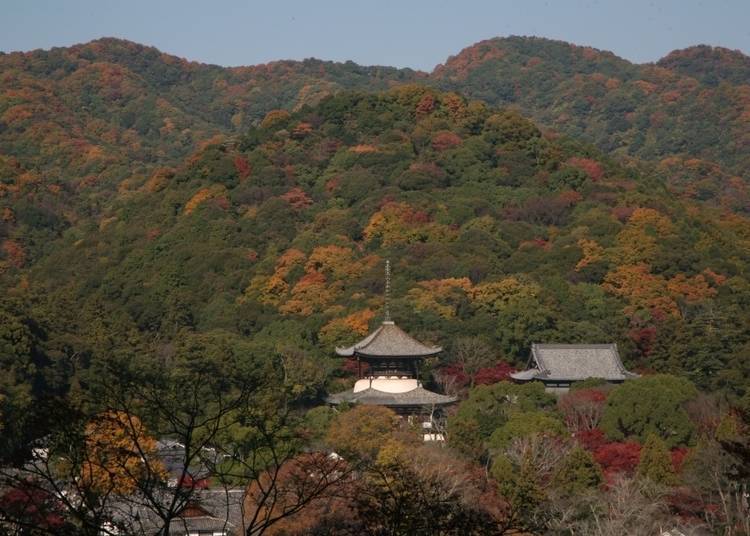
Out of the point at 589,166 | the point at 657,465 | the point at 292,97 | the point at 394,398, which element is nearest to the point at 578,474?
the point at 657,465

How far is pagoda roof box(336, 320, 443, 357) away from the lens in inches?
1620

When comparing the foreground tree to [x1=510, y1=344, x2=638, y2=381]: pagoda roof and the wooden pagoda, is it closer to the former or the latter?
[x1=510, y1=344, x2=638, y2=381]: pagoda roof

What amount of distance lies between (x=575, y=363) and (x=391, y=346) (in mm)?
5333

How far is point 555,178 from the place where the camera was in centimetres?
6425

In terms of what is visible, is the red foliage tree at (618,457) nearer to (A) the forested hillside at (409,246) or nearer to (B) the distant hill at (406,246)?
(A) the forested hillside at (409,246)

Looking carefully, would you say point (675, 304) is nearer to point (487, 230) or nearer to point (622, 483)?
point (487, 230)

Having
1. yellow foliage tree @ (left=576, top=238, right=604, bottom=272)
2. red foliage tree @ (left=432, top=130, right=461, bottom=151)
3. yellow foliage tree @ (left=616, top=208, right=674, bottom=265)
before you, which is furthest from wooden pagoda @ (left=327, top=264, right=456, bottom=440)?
red foliage tree @ (left=432, top=130, right=461, bottom=151)

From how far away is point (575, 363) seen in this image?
1630 inches

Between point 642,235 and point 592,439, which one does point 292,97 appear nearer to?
point 642,235

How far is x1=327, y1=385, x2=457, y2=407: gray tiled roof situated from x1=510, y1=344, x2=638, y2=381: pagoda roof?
291cm

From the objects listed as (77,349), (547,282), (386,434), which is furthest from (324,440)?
(547,282)

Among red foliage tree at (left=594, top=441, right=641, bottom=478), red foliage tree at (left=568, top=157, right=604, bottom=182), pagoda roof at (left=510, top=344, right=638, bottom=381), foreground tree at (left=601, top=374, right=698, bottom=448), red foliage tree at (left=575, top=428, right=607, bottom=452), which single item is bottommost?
pagoda roof at (left=510, top=344, right=638, bottom=381)

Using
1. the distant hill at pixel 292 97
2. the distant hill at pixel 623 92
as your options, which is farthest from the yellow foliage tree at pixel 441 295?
the distant hill at pixel 623 92

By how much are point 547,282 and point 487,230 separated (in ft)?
24.4
